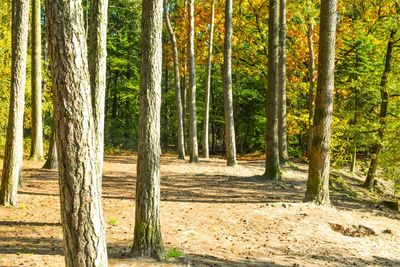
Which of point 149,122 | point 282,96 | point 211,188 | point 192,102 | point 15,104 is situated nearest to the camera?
point 149,122

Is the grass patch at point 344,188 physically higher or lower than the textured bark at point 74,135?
lower

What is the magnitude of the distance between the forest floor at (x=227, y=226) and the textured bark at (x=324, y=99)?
1.02 m

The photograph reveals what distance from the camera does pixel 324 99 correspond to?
34.9ft

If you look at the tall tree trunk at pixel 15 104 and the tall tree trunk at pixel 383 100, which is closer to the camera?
the tall tree trunk at pixel 15 104

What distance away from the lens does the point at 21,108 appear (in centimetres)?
914

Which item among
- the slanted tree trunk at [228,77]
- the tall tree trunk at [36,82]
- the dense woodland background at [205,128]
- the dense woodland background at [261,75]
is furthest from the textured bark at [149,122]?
the tall tree trunk at [36,82]

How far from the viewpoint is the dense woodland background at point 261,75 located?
1648 cm

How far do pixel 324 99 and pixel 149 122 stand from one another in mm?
5984

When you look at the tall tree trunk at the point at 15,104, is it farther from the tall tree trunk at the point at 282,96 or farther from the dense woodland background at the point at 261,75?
the tall tree trunk at the point at 282,96

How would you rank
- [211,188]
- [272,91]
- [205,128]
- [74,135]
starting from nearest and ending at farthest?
1. [74,135]
2. [211,188]
3. [272,91]
4. [205,128]

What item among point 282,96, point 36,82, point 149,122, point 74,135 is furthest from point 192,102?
point 74,135

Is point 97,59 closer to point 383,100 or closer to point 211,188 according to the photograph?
point 211,188

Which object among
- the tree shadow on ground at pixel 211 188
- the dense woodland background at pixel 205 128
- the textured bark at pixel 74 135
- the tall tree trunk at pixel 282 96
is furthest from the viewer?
the tall tree trunk at pixel 282 96

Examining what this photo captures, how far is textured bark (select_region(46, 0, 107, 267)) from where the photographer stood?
3.69m
